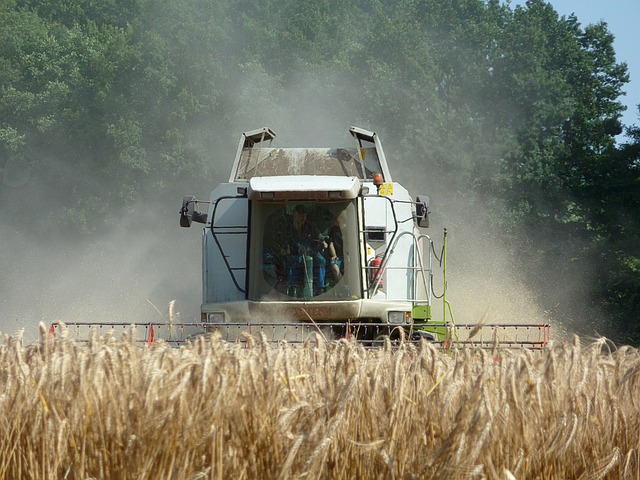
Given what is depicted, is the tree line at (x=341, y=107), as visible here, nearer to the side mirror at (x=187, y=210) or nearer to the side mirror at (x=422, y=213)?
the side mirror at (x=422, y=213)

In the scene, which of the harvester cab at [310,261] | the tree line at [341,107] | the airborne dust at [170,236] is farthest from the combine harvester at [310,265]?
the tree line at [341,107]

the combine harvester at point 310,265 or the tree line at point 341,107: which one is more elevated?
the tree line at point 341,107

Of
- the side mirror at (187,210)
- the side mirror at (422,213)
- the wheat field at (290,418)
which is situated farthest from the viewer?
the side mirror at (422,213)

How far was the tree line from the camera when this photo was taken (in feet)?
125

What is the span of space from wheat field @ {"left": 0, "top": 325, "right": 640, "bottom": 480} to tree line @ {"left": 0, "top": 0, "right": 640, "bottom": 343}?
28132 mm

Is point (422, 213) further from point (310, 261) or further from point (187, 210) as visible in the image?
point (187, 210)

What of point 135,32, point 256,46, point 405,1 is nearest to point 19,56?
point 135,32

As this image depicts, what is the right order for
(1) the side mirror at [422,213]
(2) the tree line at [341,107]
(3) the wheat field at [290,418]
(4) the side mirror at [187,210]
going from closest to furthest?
(3) the wheat field at [290,418] → (4) the side mirror at [187,210] → (1) the side mirror at [422,213] → (2) the tree line at [341,107]

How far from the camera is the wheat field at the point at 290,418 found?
4.14 m

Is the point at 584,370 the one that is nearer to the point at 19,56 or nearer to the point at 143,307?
the point at 143,307

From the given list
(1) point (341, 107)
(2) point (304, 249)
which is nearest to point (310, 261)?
(2) point (304, 249)

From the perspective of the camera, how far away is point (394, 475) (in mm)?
4258

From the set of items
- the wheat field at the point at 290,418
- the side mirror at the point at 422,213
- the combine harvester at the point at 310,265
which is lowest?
the wheat field at the point at 290,418

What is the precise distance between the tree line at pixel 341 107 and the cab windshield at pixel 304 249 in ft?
69.7
